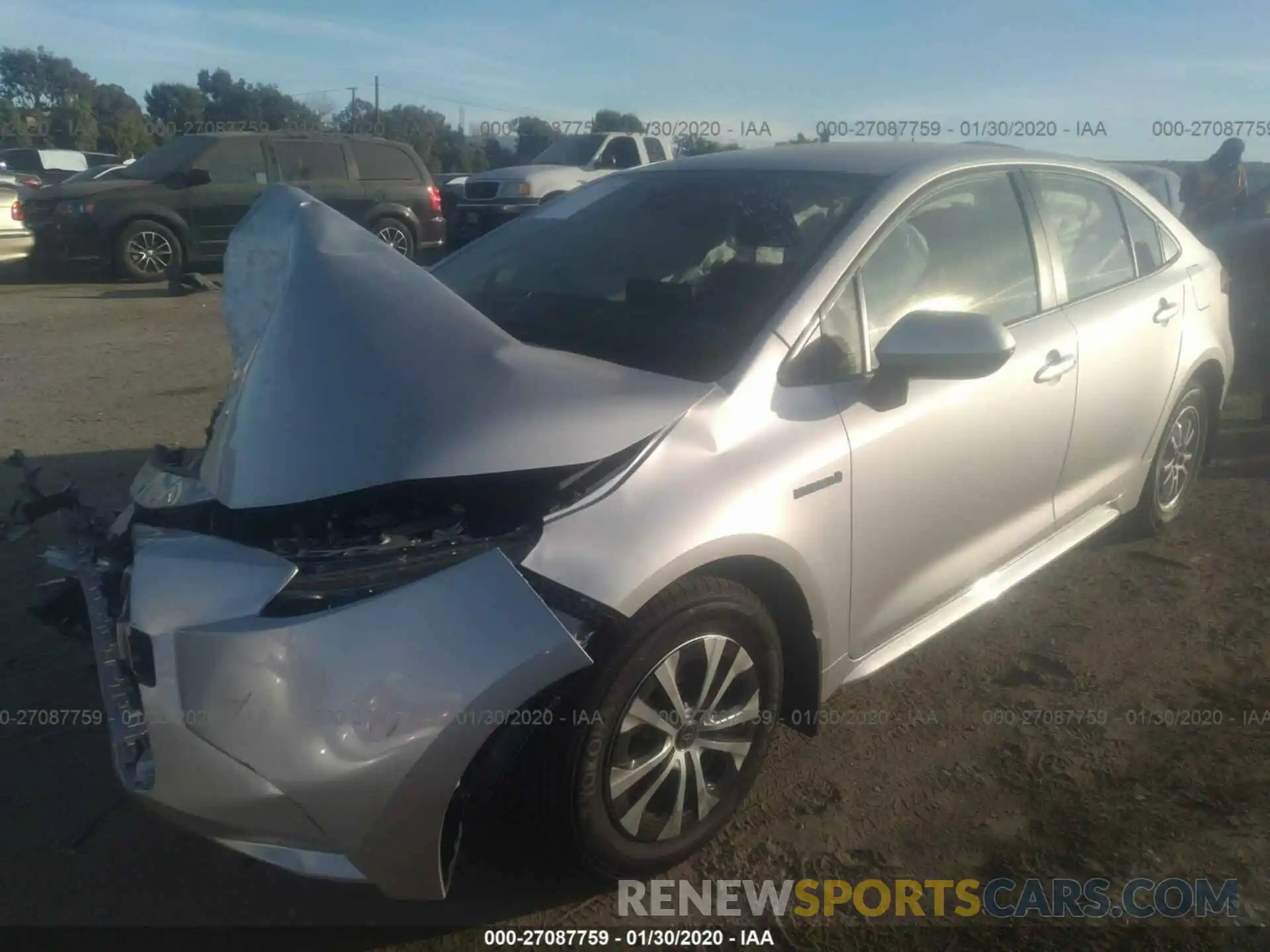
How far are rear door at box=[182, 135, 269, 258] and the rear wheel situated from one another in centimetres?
152

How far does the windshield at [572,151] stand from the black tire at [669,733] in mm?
15297

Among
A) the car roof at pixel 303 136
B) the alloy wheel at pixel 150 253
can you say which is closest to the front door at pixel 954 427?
the alloy wheel at pixel 150 253

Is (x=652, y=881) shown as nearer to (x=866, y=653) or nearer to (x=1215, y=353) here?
(x=866, y=653)

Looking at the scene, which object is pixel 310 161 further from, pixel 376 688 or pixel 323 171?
pixel 376 688

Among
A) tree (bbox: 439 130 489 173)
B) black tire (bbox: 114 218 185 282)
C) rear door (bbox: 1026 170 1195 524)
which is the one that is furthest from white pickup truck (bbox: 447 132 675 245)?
tree (bbox: 439 130 489 173)

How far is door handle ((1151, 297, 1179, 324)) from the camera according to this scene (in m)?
4.05

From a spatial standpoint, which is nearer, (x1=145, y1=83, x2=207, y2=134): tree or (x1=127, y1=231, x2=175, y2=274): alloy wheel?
(x1=127, y1=231, x2=175, y2=274): alloy wheel

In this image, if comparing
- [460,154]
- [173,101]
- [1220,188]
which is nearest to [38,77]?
[173,101]

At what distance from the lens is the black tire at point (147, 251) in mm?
12102

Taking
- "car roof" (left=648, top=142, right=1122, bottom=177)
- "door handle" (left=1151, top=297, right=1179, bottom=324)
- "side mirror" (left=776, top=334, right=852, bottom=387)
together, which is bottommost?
"door handle" (left=1151, top=297, right=1179, bottom=324)

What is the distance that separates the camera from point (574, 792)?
88.7 inches

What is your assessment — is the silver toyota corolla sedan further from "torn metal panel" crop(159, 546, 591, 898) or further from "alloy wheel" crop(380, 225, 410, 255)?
"alloy wheel" crop(380, 225, 410, 255)

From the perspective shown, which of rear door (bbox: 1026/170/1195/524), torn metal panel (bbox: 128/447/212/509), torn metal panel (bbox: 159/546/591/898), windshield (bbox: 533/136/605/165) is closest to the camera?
torn metal panel (bbox: 159/546/591/898)

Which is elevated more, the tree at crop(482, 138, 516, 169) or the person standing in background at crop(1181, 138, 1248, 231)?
the tree at crop(482, 138, 516, 169)
